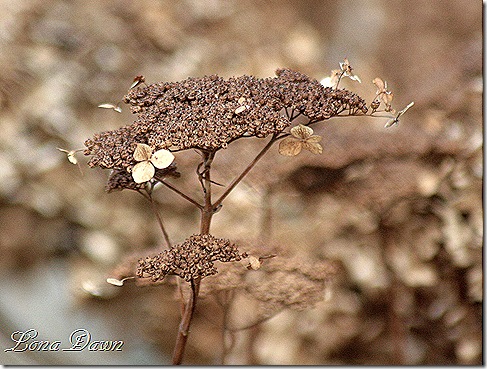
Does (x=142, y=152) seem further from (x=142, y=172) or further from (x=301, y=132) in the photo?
(x=301, y=132)

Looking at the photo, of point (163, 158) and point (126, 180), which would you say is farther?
point (126, 180)

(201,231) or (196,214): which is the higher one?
(196,214)

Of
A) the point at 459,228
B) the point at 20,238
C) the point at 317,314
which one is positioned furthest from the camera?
the point at 20,238

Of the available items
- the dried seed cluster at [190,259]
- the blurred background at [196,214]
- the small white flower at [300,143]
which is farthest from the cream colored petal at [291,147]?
the blurred background at [196,214]

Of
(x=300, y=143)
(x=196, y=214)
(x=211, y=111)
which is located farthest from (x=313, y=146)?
(x=196, y=214)

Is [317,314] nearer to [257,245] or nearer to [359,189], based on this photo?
[359,189]

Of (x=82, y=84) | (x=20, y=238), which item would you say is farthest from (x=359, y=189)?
(x=20, y=238)
